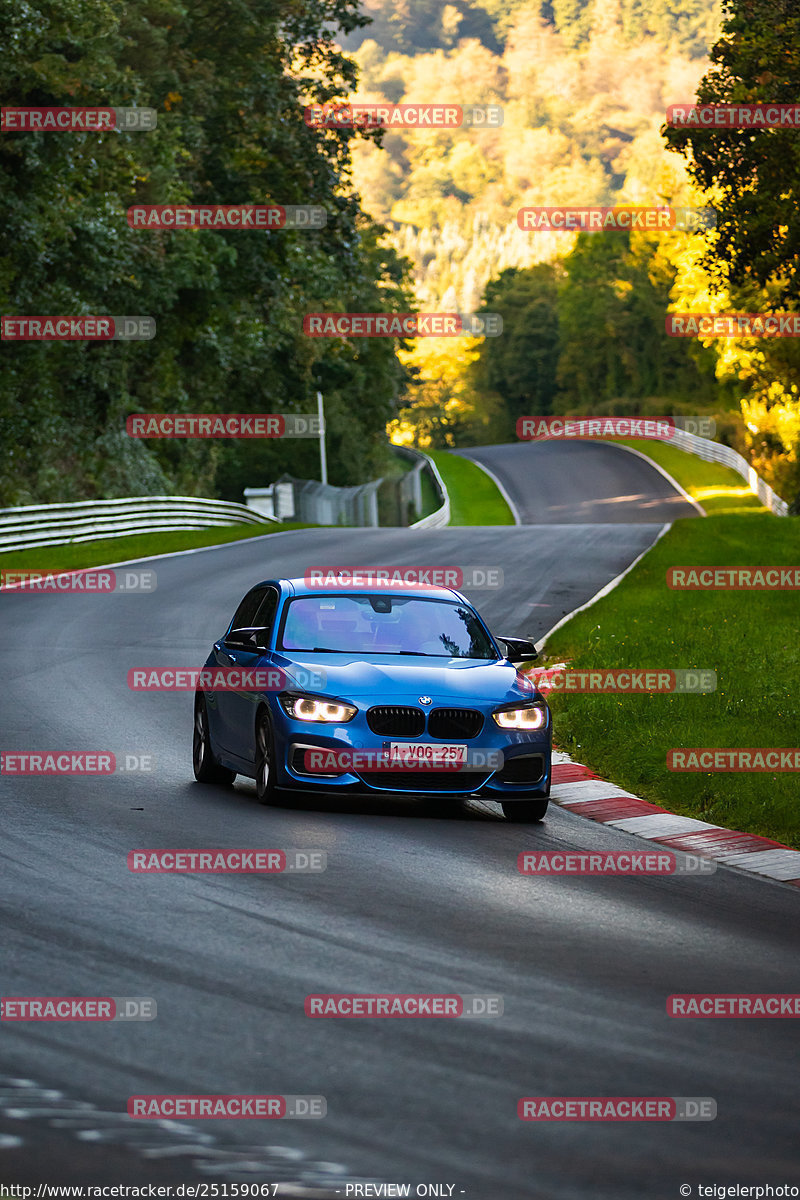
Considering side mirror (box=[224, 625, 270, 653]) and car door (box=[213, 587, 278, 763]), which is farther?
side mirror (box=[224, 625, 270, 653])

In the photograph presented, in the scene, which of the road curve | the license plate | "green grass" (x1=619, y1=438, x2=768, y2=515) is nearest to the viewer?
the license plate

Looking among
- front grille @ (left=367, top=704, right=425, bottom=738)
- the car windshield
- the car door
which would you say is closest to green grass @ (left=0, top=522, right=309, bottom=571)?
the car door

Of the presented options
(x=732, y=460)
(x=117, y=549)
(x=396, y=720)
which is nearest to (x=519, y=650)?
(x=396, y=720)

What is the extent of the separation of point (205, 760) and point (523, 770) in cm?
265

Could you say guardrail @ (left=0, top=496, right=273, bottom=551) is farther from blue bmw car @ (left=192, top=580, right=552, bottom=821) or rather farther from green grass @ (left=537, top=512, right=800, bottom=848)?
blue bmw car @ (left=192, top=580, right=552, bottom=821)

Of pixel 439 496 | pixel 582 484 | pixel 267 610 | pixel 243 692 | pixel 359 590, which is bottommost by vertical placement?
pixel 439 496

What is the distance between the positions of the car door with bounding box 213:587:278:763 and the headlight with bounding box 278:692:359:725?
61cm

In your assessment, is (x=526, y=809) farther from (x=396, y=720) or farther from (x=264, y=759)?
(x=264, y=759)

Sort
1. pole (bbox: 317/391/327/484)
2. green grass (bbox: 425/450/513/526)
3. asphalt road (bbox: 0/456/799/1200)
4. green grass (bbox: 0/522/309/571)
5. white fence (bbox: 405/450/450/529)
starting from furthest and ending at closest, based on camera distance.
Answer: green grass (bbox: 425/450/513/526) < pole (bbox: 317/391/327/484) < white fence (bbox: 405/450/450/529) < green grass (bbox: 0/522/309/571) < asphalt road (bbox: 0/456/799/1200)

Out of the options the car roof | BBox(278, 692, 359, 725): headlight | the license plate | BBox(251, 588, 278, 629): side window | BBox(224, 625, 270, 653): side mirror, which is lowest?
the license plate

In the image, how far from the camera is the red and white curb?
9938 mm

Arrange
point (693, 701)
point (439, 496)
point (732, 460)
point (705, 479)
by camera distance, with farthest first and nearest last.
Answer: point (439, 496), point (732, 460), point (705, 479), point (693, 701)

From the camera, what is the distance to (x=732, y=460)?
81625 millimetres

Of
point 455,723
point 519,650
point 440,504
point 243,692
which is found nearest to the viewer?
point 455,723
